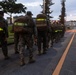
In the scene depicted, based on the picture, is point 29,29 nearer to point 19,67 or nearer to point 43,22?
point 19,67

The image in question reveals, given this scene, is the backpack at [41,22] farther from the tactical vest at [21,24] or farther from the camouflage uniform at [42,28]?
the tactical vest at [21,24]

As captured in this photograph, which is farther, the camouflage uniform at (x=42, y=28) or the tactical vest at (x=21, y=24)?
the camouflage uniform at (x=42, y=28)

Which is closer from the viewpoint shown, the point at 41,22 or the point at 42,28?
the point at 42,28

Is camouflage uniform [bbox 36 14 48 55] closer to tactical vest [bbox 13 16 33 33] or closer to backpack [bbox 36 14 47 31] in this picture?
backpack [bbox 36 14 47 31]

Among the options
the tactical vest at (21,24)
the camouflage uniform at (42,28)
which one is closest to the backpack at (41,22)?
the camouflage uniform at (42,28)

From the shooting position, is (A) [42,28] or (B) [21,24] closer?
(B) [21,24]

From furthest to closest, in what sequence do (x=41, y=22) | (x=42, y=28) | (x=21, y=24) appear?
(x=41, y=22)
(x=42, y=28)
(x=21, y=24)

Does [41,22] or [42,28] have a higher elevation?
[41,22]

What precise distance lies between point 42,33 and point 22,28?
420 centimetres

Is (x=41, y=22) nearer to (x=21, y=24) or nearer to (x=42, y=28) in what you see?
(x=42, y=28)

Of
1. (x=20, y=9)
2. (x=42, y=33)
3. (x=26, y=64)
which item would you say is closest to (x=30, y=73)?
(x=26, y=64)

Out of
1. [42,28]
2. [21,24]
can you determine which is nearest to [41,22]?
[42,28]

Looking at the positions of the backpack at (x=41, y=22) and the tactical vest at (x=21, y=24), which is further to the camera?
the backpack at (x=41, y=22)

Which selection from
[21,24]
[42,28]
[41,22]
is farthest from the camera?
[41,22]
